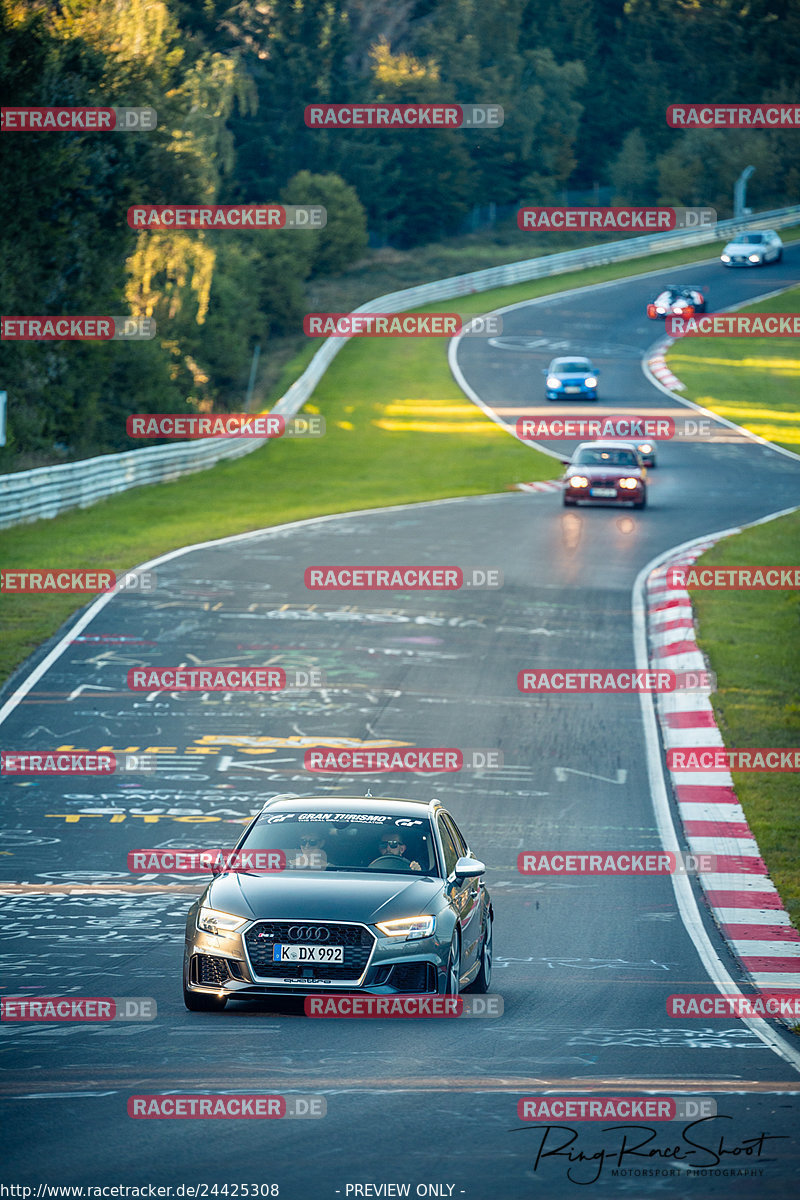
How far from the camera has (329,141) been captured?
289 feet

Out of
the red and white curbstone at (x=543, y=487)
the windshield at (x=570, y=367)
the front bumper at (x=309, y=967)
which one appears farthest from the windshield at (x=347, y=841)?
the windshield at (x=570, y=367)

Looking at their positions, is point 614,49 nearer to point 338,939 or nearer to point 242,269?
point 242,269

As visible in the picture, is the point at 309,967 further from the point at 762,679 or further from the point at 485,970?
the point at 762,679

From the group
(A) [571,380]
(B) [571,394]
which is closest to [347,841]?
(A) [571,380]

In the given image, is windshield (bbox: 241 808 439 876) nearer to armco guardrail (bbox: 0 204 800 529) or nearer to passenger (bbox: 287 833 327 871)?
passenger (bbox: 287 833 327 871)

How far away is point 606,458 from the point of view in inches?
1458

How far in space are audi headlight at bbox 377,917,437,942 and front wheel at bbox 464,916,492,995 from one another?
845 mm

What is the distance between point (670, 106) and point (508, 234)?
20.7m

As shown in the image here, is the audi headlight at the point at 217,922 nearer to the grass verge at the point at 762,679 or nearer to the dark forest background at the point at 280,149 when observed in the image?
the grass verge at the point at 762,679

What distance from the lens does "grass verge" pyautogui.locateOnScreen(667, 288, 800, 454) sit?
5125cm

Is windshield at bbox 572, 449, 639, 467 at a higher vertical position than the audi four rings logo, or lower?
lower

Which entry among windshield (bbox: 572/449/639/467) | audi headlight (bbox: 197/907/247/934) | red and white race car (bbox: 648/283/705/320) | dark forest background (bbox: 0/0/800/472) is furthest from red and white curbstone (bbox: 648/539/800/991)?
red and white race car (bbox: 648/283/705/320)

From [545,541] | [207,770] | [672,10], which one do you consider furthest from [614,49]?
[207,770]

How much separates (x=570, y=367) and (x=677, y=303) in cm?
1741
